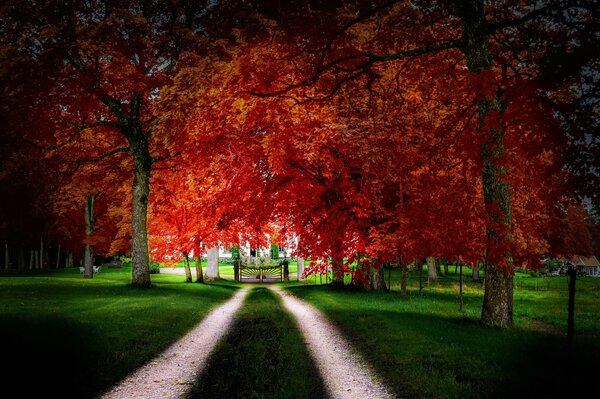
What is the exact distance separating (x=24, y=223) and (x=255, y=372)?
122 ft

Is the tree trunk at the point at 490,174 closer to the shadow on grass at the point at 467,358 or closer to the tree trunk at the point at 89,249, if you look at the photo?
the shadow on grass at the point at 467,358

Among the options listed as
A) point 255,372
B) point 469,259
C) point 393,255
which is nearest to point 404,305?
point 393,255

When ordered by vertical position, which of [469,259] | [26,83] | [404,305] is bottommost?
[404,305]

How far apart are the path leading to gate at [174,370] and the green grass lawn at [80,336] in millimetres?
252

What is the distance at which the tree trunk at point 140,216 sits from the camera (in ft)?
59.0

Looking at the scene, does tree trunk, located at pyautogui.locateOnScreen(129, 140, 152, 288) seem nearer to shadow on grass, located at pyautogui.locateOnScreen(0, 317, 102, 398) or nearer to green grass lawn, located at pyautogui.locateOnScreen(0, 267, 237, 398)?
green grass lawn, located at pyautogui.locateOnScreen(0, 267, 237, 398)

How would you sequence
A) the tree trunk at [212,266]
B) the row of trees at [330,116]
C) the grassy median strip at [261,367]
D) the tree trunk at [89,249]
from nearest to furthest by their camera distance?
the grassy median strip at [261,367] < the row of trees at [330,116] < the tree trunk at [89,249] < the tree trunk at [212,266]

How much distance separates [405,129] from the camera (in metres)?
14.4

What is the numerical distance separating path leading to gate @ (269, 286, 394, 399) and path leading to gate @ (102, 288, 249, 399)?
2076mm

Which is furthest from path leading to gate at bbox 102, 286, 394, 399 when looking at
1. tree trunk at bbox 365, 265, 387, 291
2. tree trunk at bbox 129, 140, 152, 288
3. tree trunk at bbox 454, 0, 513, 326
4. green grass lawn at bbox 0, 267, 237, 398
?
tree trunk at bbox 365, 265, 387, 291

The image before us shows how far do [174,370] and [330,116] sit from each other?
9561 mm

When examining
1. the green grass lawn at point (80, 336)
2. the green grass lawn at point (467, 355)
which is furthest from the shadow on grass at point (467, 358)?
the green grass lawn at point (80, 336)

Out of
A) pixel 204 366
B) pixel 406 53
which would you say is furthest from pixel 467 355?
pixel 406 53

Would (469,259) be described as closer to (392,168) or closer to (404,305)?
(404,305)
